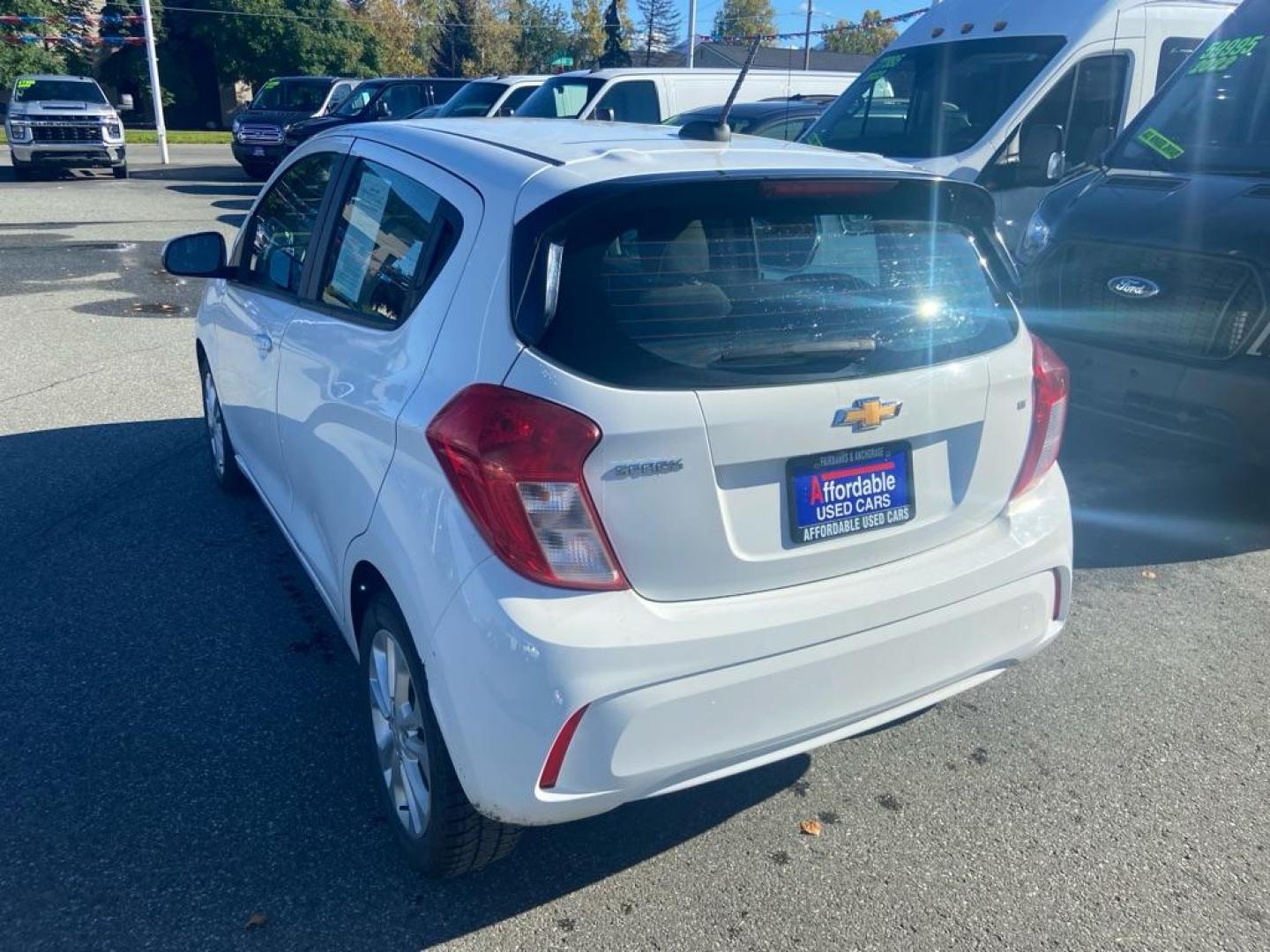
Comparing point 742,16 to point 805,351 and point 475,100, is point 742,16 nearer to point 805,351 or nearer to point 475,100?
point 475,100

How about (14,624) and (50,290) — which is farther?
(50,290)

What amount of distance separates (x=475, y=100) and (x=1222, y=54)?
1169 centimetres

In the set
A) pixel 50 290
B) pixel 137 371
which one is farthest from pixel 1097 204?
pixel 50 290

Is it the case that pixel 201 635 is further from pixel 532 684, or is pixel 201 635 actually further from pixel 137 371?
pixel 137 371

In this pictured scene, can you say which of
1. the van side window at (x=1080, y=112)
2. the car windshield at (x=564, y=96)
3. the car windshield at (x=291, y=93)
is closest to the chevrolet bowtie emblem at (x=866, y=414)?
the van side window at (x=1080, y=112)

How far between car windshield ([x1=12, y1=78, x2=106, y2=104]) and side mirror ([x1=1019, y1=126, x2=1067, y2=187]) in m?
18.8

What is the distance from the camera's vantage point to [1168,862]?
2.95 m

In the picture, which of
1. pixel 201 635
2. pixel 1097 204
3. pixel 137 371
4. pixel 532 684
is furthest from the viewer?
pixel 137 371

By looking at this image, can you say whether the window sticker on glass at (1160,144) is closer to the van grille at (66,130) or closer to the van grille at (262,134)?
the van grille at (262,134)

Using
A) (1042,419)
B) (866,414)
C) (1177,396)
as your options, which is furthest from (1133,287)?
(866,414)

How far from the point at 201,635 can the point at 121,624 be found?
1.07 feet

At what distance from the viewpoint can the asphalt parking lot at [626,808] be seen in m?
2.70

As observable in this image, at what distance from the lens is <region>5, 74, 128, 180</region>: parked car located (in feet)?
64.3

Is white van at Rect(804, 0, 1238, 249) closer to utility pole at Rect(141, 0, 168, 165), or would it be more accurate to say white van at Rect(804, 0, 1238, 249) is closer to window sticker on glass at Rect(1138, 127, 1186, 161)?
window sticker on glass at Rect(1138, 127, 1186, 161)
